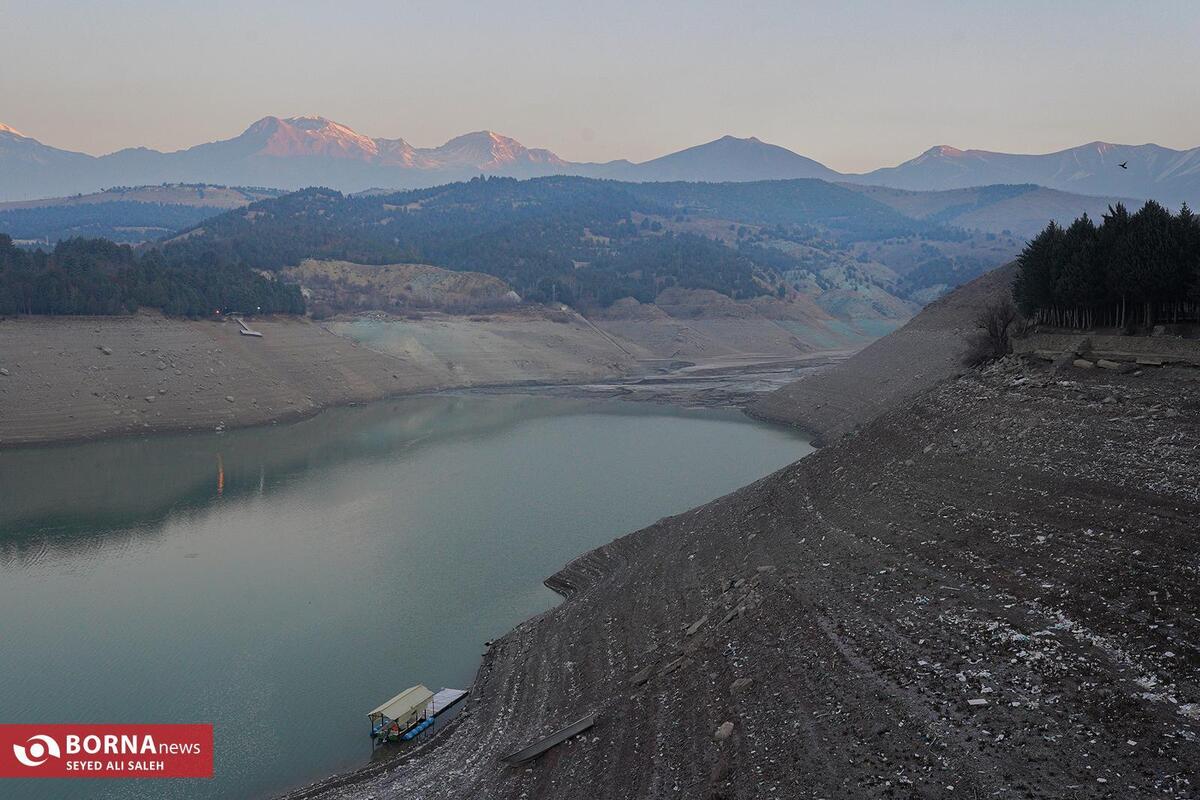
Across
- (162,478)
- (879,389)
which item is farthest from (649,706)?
(879,389)

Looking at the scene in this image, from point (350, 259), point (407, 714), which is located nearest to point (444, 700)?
point (407, 714)

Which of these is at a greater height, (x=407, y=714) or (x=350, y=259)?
(x=350, y=259)

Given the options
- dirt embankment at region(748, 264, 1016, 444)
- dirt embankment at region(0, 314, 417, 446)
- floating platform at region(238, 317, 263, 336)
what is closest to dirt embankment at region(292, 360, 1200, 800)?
dirt embankment at region(748, 264, 1016, 444)

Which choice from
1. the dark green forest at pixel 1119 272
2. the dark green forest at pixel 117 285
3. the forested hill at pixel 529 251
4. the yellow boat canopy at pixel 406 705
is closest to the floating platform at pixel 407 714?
the yellow boat canopy at pixel 406 705

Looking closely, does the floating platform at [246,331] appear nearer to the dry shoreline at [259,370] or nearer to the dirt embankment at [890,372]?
the dry shoreline at [259,370]

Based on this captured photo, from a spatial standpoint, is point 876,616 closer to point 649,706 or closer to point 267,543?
point 649,706

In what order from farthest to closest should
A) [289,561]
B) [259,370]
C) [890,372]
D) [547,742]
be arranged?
[259,370] → [890,372] → [289,561] → [547,742]

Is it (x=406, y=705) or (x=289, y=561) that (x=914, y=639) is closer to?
(x=406, y=705)
